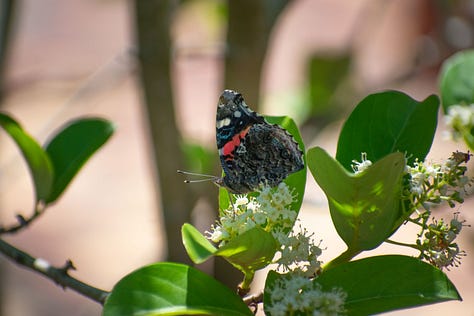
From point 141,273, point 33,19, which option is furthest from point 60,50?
point 141,273

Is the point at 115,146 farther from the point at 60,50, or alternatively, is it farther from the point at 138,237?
the point at 60,50

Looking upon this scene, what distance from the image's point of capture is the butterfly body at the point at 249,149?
4.20 feet

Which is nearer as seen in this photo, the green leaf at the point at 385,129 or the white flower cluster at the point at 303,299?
the white flower cluster at the point at 303,299

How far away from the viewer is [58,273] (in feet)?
3.91

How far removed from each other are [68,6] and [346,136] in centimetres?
814

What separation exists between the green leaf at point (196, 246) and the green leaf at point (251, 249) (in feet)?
0.06

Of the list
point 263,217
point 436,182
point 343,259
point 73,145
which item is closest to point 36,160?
point 73,145

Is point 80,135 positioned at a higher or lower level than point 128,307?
higher

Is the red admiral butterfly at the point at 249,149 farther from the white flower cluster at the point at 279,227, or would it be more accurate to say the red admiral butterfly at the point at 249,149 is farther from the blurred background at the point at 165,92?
the blurred background at the point at 165,92

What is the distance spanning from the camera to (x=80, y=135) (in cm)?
147

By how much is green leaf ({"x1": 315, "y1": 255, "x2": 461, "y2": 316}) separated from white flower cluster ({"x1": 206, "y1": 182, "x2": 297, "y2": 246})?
0.38 ft

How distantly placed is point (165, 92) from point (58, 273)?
2.42 feet

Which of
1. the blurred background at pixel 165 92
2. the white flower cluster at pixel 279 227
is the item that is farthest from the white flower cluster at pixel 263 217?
the blurred background at pixel 165 92

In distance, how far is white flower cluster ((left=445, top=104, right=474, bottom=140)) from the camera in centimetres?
117
